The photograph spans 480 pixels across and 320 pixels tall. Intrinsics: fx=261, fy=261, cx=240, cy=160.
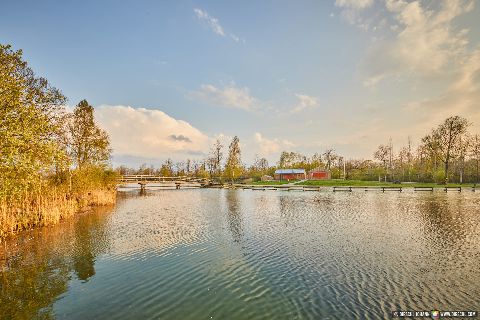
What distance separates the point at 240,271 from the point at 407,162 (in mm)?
113724

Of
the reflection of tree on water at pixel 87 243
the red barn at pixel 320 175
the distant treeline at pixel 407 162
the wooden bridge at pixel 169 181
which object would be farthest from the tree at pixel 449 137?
the reflection of tree on water at pixel 87 243

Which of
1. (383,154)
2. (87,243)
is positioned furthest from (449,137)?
(87,243)

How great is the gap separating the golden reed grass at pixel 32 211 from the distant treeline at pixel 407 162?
113ft

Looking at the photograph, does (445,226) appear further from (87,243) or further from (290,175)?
(290,175)

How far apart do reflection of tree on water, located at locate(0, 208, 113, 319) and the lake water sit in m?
0.06

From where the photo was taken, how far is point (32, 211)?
21.8 metres

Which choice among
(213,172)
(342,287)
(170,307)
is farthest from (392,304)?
(213,172)

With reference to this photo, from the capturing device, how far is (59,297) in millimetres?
9758

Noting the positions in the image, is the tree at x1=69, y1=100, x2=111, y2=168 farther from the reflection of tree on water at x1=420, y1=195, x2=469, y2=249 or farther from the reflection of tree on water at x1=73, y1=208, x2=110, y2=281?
the reflection of tree on water at x1=420, y1=195, x2=469, y2=249

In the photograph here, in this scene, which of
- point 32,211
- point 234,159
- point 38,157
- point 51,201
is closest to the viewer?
point 38,157

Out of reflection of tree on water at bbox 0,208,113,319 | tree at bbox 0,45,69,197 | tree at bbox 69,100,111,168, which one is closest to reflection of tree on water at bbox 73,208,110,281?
reflection of tree on water at bbox 0,208,113,319

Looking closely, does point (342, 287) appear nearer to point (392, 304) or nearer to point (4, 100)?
point (392, 304)

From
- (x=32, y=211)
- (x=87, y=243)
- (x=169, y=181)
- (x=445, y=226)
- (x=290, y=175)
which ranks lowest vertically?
(x=87, y=243)

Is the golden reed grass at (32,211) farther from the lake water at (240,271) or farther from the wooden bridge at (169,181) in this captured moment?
the wooden bridge at (169,181)
